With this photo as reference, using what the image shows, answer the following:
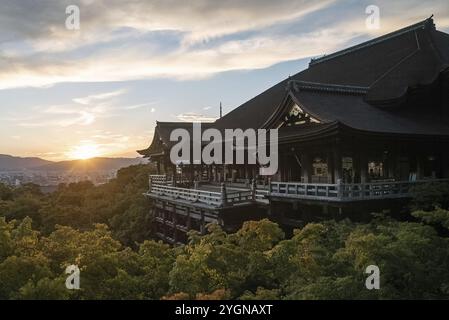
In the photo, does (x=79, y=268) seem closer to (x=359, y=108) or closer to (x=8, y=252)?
(x=8, y=252)

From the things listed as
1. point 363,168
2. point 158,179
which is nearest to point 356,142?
point 363,168

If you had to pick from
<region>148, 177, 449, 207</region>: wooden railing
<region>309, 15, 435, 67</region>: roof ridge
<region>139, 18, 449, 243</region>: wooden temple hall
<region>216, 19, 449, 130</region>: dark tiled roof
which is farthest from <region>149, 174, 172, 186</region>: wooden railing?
<region>309, 15, 435, 67</region>: roof ridge

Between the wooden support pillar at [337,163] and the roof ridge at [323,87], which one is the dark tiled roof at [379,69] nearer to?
the roof ridge at [323,87]

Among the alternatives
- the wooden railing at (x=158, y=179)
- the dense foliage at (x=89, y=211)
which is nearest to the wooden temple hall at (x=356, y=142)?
the dense foliage at (x=89, y=211)

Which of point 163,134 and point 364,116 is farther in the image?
point 163,134

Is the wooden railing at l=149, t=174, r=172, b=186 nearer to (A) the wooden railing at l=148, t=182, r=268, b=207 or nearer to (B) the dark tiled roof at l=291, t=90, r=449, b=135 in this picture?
(A) the wooden railing at l=148, t=182, r=268, b=207

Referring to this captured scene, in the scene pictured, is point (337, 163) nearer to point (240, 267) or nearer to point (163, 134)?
point (240, 267)

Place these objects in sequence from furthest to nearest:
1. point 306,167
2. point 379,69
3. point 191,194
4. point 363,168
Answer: point 379,69 → point 191,194 → point 306,167 → point 363,168

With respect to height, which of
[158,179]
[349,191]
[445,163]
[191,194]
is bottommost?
[191,194]

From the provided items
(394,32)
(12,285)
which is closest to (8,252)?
(12,285)
